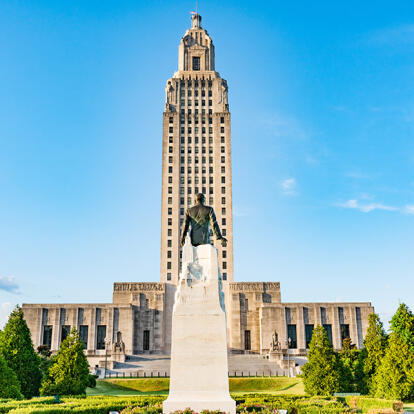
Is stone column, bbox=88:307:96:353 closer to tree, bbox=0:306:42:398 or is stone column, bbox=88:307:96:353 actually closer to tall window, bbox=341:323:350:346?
tall window, bbox=341:323:350:346

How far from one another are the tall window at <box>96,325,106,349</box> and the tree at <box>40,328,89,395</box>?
4573cm

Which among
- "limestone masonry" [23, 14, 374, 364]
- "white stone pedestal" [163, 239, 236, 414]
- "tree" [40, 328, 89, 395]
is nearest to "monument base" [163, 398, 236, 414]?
"white stone pedestal" [163, 239, 236, 414]

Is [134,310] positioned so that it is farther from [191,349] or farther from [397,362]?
[191,349]

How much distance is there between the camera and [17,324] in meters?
29.1

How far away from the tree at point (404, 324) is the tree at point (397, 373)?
7.10ft

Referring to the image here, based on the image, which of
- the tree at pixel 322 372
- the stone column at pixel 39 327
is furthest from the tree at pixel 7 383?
the stone column at pixel 39 327

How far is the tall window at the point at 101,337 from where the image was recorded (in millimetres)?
74750

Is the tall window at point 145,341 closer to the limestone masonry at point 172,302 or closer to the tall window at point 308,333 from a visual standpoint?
the limestone masonry at point 172,302

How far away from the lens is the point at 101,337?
75312mm

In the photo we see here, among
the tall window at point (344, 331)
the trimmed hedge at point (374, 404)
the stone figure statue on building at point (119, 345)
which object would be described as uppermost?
the tall window at point (344, 331)

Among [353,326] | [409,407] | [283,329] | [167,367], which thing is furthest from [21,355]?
[353,326]

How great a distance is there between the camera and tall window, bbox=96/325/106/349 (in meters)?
74.8

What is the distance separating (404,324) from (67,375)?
22.3 meters

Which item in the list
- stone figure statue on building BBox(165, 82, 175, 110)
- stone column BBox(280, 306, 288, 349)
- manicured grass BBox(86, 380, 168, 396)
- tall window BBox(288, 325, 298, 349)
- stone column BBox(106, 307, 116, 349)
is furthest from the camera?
stone figure statue on building BBox(165, 82, 175, 110)
